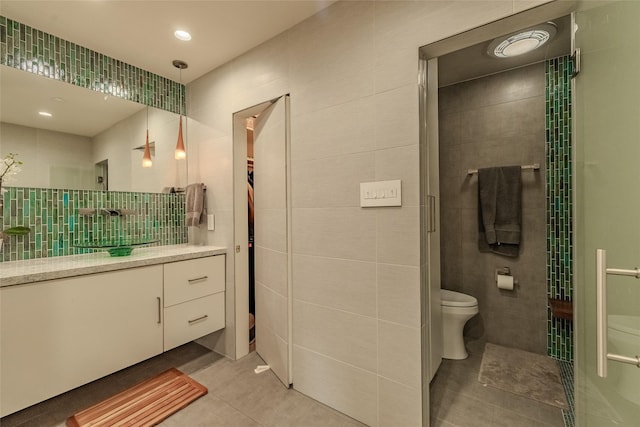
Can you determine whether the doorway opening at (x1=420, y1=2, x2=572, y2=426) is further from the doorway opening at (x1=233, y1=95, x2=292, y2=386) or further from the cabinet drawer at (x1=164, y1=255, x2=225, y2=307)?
the cabinet drawer at (x1=164, y1=255, x2=225, y2=307)

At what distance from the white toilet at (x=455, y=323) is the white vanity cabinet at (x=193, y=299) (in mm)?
1837

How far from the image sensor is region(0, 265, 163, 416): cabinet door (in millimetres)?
1311

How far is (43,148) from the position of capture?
188 centimetres

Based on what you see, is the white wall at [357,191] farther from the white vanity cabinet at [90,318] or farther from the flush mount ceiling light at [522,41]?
the flush mount ceiling light at [522,41]

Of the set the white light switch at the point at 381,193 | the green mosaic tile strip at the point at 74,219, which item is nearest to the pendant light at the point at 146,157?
the green mosaic tile strip at the point at 74,219

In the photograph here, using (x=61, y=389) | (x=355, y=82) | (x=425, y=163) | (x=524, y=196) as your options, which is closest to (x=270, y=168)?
(x=355, y=82)

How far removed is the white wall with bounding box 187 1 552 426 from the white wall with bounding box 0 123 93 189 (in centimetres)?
145

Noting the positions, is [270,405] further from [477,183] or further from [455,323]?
[477,183]

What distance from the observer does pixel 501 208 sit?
2451 mm

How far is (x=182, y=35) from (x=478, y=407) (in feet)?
10.2

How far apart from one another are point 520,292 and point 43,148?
389 centimetres

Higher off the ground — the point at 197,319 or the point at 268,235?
the point at 268,235

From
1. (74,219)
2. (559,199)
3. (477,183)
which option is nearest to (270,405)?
(74,219)

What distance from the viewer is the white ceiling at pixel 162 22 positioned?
1.63 metres
